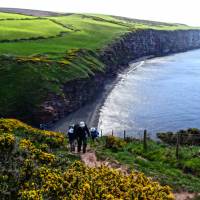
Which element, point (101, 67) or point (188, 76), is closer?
point (101, 67)

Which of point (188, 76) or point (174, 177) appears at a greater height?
point (174, 177)

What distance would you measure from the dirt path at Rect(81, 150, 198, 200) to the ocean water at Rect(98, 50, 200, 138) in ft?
146

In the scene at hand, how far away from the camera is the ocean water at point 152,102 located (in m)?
83.7

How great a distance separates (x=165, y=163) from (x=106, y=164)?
7151 mm

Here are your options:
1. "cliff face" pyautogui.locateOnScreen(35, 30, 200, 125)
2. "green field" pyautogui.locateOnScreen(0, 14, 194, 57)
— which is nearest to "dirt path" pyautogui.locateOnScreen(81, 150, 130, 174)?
"cliff face" pyautogui.locateOnScreen(35, 30, 200, 125)

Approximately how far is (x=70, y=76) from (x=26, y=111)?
19.5m

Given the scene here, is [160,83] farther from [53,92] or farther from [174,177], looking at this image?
[174,177]

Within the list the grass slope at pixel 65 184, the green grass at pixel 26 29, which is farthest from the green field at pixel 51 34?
the grass slope at pixel 65 184

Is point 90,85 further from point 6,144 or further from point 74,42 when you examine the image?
point 6,144

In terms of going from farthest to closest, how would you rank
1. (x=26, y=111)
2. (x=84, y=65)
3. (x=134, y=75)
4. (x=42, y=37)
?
(x=134, y=75), (x=42, y=37), (x=84, y=65), (x=26, y=111)

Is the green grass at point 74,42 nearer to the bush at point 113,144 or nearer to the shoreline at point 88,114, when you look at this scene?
the shoreline at point 88,114

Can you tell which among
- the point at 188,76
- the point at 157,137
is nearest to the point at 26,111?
the point at 157,137

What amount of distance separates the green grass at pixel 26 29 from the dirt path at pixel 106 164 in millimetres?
90793

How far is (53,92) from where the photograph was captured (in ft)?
291
